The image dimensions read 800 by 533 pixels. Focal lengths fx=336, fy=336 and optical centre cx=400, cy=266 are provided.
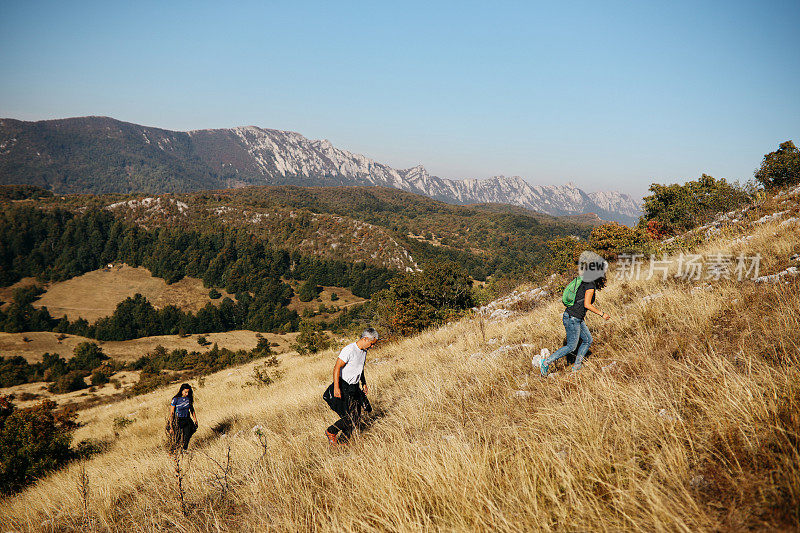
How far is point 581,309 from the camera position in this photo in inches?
181

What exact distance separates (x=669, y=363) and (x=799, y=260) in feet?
16.9

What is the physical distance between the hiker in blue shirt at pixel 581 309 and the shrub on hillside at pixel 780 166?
2613 cm

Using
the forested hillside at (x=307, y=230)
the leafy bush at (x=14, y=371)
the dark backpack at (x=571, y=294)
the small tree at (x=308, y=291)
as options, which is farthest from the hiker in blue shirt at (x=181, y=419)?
the forested hillside at (x=307, y=230)

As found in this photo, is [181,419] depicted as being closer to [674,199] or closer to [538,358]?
[538,358]

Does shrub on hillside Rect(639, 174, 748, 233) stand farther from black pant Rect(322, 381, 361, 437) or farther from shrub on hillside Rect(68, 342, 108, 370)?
shrub on hillside Rect(68, 342, 108, 370)

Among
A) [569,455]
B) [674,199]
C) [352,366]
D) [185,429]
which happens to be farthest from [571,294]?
[674,199]

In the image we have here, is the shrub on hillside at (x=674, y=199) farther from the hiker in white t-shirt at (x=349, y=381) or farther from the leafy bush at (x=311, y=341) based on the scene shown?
the hiker in white t-shirt at (x=349, y=381)

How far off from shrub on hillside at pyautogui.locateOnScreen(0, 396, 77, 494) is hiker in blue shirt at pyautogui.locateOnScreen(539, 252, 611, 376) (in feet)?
39.9

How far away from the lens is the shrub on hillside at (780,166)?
70.3ft

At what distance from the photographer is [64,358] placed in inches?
2355

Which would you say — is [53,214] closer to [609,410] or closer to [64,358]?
[64,358]

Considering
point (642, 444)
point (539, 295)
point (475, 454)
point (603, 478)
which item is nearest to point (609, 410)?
point (642, 444)

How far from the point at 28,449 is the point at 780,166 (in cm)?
3972

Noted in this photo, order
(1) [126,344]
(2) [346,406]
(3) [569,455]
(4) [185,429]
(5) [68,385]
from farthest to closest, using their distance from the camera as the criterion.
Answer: (1) [126,344] → (5) [68,385] → (4) [185,429] → (2) [346,406] → (3) [569,455]
